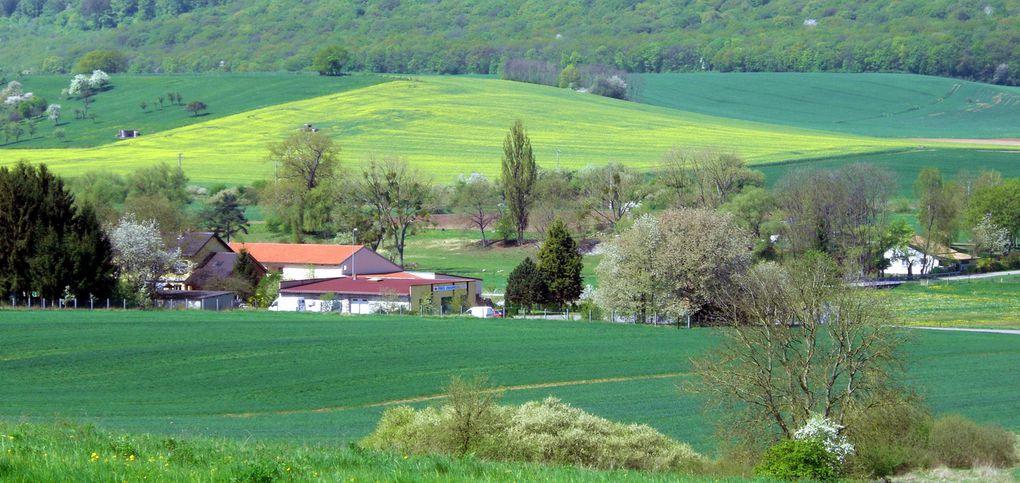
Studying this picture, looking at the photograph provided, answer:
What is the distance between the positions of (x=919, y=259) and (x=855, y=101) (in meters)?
87.9

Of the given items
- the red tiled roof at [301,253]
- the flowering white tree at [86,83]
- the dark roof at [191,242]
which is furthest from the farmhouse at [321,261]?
the flowering white tree at [86,83]

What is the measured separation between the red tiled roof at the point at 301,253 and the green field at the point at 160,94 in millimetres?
60392

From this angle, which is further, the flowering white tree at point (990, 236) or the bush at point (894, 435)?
the flowering white tree at point (990, 236)

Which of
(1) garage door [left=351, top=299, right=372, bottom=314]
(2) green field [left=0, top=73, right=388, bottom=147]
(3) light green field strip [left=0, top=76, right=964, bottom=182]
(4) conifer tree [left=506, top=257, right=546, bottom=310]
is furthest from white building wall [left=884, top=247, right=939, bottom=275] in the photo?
(2) green field [left=0, top=73, right=388, bottom=147]

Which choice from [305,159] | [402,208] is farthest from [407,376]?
[305,159]

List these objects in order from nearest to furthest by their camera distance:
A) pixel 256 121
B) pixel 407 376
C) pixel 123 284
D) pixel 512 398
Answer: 1. pixel 512 398
2. pixel 407 376
3. pixel 123 284
4. pixel 256 121

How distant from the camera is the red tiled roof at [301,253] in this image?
69375 millimetres

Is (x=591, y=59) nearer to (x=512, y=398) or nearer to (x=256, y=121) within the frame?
(x=256, y=121)

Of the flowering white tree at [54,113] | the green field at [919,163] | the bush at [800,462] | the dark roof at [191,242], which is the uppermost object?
the flowering white tree at [54,113]

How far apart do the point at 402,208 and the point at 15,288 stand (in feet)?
106

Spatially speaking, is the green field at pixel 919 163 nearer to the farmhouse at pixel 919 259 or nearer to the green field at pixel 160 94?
the farmhouse at pixel 919 259

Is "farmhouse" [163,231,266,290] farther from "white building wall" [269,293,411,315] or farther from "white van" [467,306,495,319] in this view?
"white van" [467,306,495,319]

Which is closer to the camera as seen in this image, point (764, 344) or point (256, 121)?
point (764, 344)

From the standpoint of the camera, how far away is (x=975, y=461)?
25984mm
